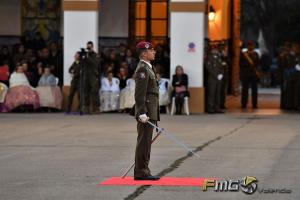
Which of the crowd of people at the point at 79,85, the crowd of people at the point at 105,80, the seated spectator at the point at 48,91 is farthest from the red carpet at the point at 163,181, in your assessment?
the seated spectator at the point at 48,91

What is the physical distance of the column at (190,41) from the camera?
83.4 feet

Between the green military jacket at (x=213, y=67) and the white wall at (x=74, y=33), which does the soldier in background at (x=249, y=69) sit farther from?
the white wall at (x=74, y=33)

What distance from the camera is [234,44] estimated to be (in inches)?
1362

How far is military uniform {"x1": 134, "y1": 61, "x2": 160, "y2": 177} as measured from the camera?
12555 mm

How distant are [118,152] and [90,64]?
29.6ft

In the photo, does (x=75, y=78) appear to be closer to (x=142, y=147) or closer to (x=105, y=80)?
(x=105, y=80)

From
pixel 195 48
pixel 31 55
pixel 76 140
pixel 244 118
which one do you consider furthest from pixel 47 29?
pixel 76 140

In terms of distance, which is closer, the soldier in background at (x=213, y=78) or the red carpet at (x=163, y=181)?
the red carpet at (x=163, y=181)

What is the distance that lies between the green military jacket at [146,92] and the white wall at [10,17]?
60.5ft

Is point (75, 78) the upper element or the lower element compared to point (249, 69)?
lower

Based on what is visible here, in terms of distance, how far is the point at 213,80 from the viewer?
25.6 m

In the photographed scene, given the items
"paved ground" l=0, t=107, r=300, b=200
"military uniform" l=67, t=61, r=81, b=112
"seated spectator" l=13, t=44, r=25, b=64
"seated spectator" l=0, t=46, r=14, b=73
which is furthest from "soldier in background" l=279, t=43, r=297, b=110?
"seated spectator" l=0, t=46, r=14, b=73

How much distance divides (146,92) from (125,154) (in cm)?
358

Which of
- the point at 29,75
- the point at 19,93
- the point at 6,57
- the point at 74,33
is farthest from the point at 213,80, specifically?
the point at 6,57
